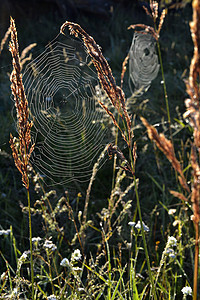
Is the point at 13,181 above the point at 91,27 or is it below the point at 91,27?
below

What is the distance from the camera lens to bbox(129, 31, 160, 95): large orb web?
14.0 ft

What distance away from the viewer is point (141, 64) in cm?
520

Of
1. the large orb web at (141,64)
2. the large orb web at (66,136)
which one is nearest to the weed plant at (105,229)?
the large orb web at (66,136)

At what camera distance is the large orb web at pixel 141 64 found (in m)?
4.28

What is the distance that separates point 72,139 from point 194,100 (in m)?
2.43

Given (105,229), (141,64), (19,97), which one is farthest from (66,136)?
(141,64)

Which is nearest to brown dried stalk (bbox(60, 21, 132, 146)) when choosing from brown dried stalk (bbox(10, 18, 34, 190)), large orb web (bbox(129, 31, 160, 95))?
brown dried stalk (bbox(10, 18, 34, 190))

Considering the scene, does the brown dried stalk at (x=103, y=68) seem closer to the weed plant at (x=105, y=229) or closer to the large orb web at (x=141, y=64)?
the weed plant at (x=105, y=229)

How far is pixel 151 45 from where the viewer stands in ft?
19.5

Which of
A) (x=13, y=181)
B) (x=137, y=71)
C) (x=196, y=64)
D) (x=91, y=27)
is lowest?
(x=13, y=181)

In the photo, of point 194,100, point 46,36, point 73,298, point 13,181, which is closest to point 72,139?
point 13,181

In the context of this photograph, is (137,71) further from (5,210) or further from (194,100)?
(194,100)

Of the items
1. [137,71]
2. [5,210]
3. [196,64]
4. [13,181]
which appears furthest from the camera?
[137,71]

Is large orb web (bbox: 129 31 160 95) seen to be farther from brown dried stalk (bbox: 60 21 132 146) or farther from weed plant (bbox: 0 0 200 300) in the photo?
brown dried stalk (bbox: 60 21 132 146)
